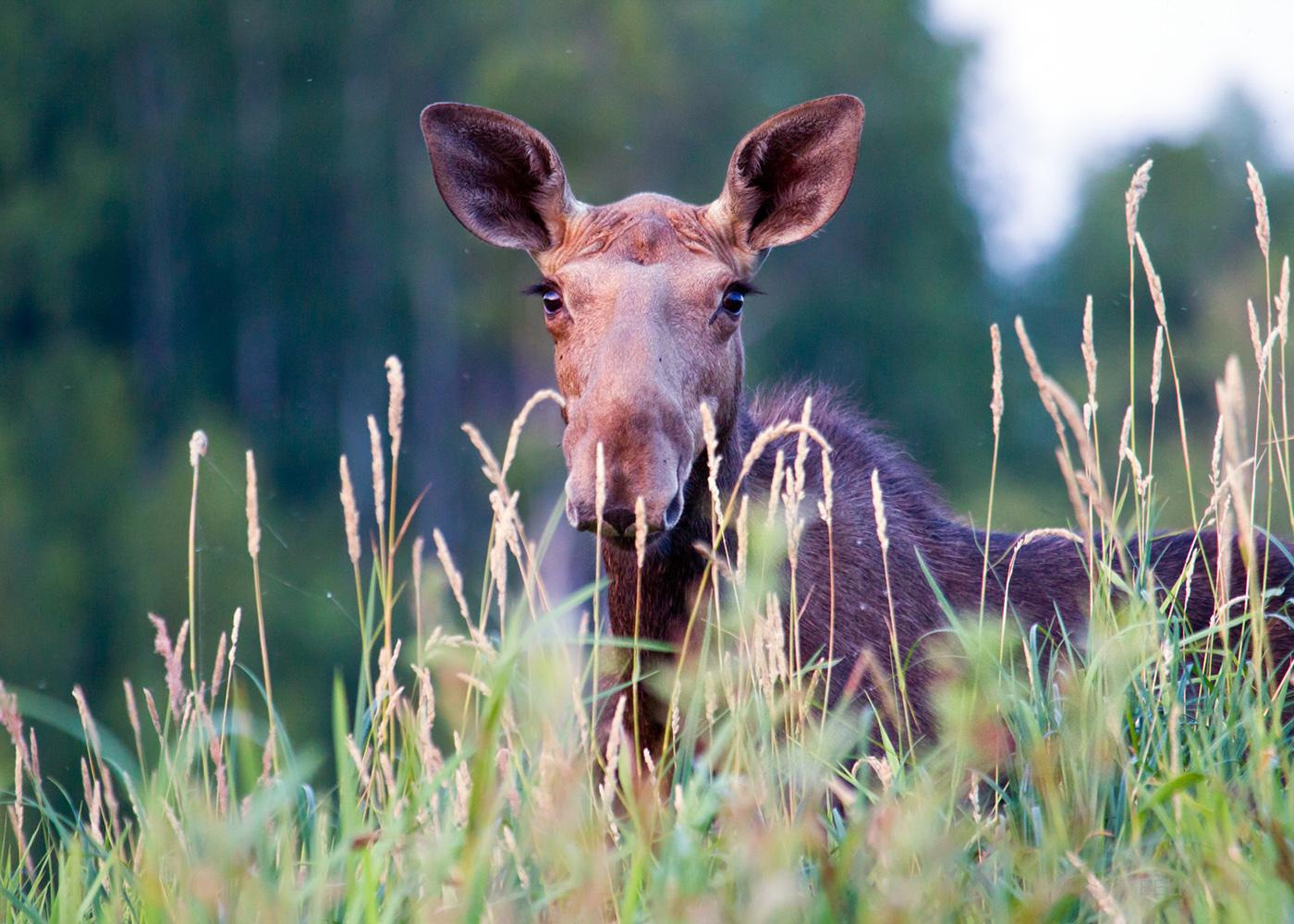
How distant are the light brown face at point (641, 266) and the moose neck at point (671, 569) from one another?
255mm

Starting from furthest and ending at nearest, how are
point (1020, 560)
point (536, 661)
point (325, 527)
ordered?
point (325, 527)
point (1020, 560)
point (536, 661)

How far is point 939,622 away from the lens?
17.8 feet

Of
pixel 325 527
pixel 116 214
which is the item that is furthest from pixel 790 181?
pixel 116 214

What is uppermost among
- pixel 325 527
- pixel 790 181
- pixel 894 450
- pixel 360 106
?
pixel 360 106

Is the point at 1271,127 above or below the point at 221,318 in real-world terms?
above

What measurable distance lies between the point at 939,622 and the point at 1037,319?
125ft

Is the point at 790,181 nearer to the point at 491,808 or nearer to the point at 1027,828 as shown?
the point at 1027,828

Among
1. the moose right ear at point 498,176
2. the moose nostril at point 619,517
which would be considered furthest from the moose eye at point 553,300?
the moose nostril at point 619,517

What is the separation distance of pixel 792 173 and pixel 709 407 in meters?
1.41

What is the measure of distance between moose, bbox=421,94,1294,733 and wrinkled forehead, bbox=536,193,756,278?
0.01 m

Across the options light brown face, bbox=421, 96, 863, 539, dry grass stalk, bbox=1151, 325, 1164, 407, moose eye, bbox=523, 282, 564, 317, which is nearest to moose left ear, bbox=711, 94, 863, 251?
light brown face, bbox=421, 96, 863, 539

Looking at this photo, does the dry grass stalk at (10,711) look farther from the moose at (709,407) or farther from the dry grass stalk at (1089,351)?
the dry grass stalk at (1089,351)

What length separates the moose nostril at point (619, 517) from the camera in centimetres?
410

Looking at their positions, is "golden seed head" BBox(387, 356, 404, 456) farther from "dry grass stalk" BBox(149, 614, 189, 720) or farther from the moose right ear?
the moose right ear
